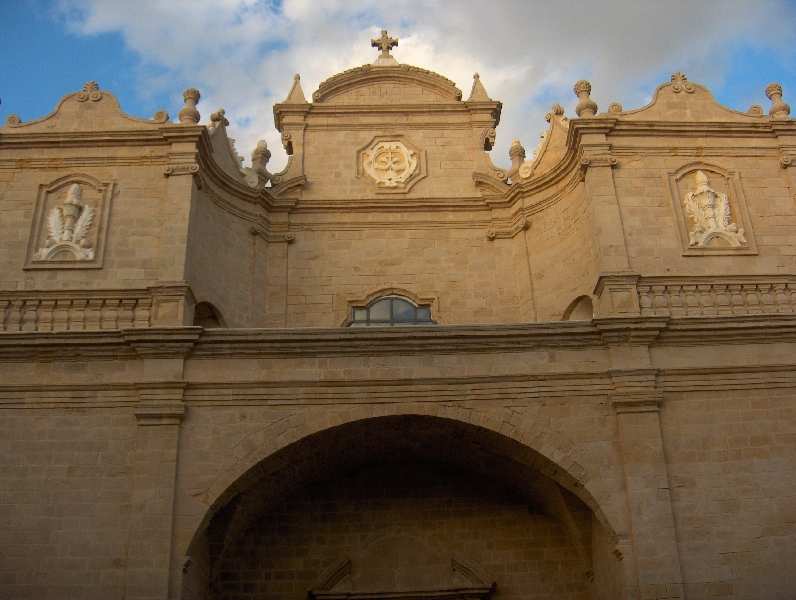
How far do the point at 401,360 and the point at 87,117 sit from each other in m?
→ 6.79

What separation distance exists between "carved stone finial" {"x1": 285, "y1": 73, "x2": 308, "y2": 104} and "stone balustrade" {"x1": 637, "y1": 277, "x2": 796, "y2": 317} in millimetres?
7481

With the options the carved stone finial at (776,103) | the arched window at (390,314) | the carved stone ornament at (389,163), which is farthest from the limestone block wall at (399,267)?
the carved stone finial at (776,103)

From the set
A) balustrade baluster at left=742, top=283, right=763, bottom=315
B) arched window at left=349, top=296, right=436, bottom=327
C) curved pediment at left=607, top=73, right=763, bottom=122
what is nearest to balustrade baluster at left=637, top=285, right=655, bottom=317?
balustrade baluster at left=742, top=283, right=763, bottom=315

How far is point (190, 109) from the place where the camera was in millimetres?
14531

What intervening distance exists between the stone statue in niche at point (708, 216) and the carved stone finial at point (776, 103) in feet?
6.21

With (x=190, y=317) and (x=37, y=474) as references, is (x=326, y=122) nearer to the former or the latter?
(x=190, y=317)

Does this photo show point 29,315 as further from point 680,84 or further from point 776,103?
point 776,103

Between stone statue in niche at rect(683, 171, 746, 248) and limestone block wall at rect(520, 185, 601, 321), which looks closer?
stone statue in niche at rect(683, 171, 746, 248)

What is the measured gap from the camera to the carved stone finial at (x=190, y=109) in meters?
14.4

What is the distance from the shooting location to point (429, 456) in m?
13.3

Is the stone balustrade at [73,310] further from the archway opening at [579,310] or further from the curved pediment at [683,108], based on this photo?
the curved pediment at [683,108]

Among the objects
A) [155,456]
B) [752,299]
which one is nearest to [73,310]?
[155,456]

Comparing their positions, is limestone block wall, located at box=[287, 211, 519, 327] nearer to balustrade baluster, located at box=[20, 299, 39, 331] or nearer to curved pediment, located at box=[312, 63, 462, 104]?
curved pediment, located at box=[312, 63, 462, 104]

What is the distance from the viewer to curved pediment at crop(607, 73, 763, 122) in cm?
1468
